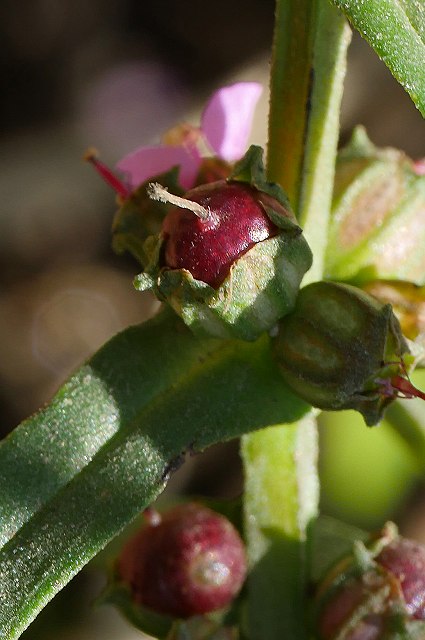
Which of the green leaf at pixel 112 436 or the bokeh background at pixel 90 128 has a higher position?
the green leaf at pixel 112 436

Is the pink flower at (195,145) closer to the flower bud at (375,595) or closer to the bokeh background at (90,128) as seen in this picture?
the flower bud at (375,595)

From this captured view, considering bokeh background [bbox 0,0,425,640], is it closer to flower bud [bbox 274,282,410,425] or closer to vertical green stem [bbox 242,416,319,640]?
vertical green stem [bbox 242,416,319,640]

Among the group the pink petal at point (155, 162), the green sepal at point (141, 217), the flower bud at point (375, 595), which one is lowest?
the flower bud at point (375, 595)

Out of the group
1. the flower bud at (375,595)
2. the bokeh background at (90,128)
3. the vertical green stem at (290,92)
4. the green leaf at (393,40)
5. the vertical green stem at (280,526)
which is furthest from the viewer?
the bokeh background at (90,128)

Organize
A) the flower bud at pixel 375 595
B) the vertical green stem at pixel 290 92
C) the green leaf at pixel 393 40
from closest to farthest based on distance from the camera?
the green leaf at pixel 393 40 < the vertical green stem at pixel 290 92 < the flower bud at pixel 375 595

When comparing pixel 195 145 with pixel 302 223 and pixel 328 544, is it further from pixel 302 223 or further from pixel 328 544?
pixel 328 544

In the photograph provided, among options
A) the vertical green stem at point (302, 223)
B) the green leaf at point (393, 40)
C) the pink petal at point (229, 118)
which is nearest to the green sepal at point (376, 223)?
the vertical green stem at point (302, 223)

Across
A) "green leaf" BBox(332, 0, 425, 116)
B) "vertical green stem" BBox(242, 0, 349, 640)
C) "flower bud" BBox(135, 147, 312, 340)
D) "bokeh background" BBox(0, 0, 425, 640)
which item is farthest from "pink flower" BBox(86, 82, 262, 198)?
"bokeh background" BBox(0, 0, 425, 640)

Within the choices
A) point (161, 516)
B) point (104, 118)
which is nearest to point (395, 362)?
point (161, 516)
